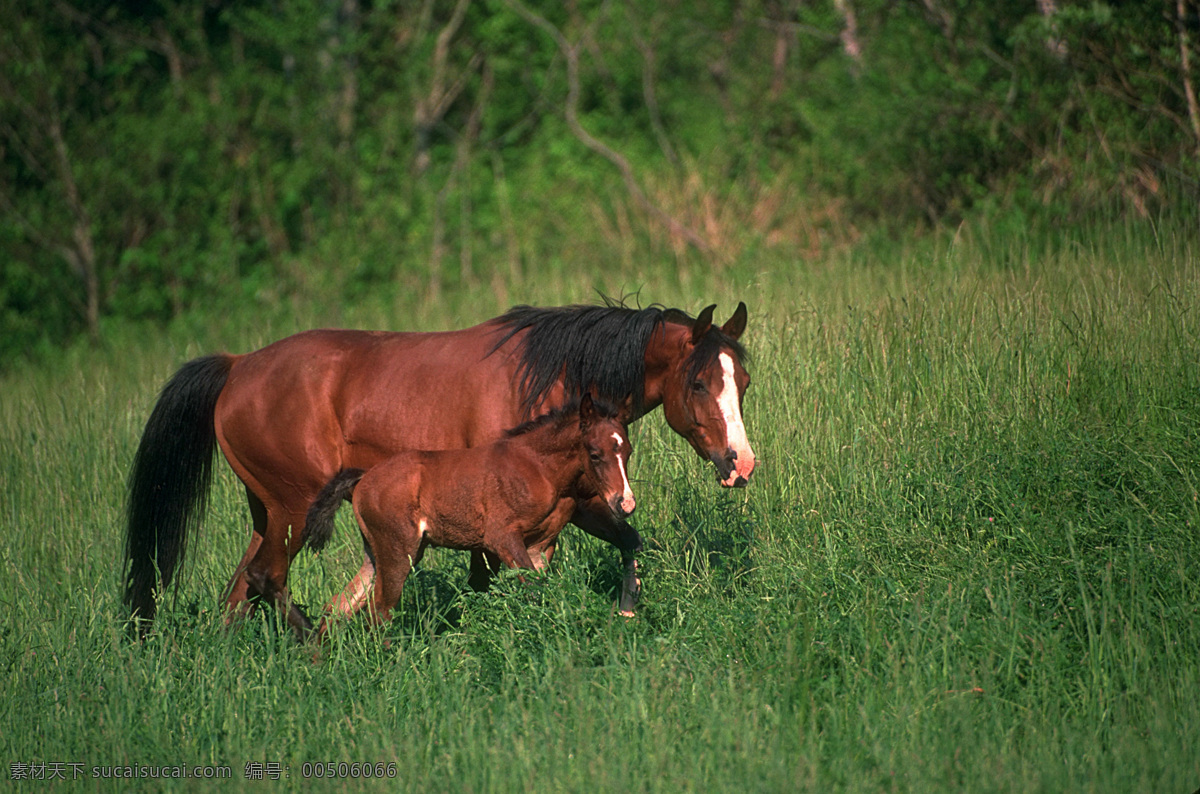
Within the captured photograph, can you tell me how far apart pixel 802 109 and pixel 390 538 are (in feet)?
43.8

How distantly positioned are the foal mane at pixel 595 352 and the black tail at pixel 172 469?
1977mm

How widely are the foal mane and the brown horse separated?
0.92 feet

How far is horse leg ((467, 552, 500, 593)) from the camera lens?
5738 mm

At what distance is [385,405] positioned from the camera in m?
5.80

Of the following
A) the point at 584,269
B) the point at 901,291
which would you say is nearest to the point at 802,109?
the point at 584,269

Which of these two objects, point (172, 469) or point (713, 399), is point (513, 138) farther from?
point (713, 399)

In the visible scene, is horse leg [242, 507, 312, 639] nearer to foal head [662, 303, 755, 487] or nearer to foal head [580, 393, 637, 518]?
foal head [580, 393, 637, 518]

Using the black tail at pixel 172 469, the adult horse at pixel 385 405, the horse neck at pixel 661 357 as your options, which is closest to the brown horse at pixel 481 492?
the adult horse at pixel 385 405

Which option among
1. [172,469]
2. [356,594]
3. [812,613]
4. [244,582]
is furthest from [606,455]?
[172,469]

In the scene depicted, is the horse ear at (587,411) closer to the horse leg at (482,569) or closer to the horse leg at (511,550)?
the horse leg at (511,550)

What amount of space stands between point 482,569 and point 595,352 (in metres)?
1.29

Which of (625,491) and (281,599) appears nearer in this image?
(625,491)

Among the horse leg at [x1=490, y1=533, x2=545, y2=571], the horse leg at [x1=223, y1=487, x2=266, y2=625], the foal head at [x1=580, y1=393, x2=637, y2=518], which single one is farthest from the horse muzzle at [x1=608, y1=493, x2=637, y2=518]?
the horse leg at [x1=223, y1=487, x2=266, y2=625]

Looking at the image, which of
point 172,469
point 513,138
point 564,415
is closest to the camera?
point 564,415
